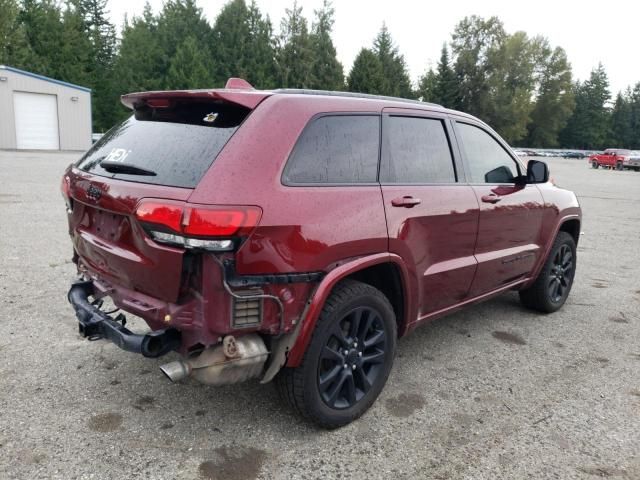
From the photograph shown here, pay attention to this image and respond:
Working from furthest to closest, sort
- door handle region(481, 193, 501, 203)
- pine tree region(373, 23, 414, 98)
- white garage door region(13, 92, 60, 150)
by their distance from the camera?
pine tree region(373, 23, 414, 98)
white garage door region(13, 92, 60, 150)
door handle region(481, 193, 501, 203)

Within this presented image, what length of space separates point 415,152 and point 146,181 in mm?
1666

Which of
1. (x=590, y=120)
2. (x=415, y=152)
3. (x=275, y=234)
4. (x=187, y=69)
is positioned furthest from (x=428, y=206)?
(x=590, y=120)

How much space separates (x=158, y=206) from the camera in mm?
2406

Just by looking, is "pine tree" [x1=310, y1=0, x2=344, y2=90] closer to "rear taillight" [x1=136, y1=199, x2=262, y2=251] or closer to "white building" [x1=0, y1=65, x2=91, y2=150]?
"white building" [x1=0, y1=65, x2=91, y2=150]

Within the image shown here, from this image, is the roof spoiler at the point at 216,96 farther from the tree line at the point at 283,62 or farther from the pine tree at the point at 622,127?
the pine tree at the point at 622,127

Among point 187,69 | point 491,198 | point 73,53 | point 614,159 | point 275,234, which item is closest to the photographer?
point 275,234

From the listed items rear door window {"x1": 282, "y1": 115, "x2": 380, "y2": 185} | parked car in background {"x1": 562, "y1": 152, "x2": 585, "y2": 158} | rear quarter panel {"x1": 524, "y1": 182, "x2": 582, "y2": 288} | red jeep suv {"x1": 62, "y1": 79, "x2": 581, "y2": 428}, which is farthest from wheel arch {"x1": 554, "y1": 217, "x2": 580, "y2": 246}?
parked car in background {"x1": 562, "y1": 152, "x2": 585, "y2": 158}

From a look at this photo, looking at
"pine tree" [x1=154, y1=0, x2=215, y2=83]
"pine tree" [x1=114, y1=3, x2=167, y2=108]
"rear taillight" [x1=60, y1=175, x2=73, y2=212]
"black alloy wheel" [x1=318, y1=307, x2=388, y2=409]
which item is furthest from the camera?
"pine tree" [x1=154, y1=0, x2=215, y2=83]

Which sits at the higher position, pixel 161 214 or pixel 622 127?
pixel 622 127

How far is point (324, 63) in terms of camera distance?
186 ft

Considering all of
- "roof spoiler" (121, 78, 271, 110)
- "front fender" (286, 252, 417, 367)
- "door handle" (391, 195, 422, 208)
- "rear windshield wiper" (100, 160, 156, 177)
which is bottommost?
"front fender" (286, 252, 417, 367)

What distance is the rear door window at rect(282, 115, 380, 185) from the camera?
269 centimetres

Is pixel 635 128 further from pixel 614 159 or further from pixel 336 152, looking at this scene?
pixel 336 152

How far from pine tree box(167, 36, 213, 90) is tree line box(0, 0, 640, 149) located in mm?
88
